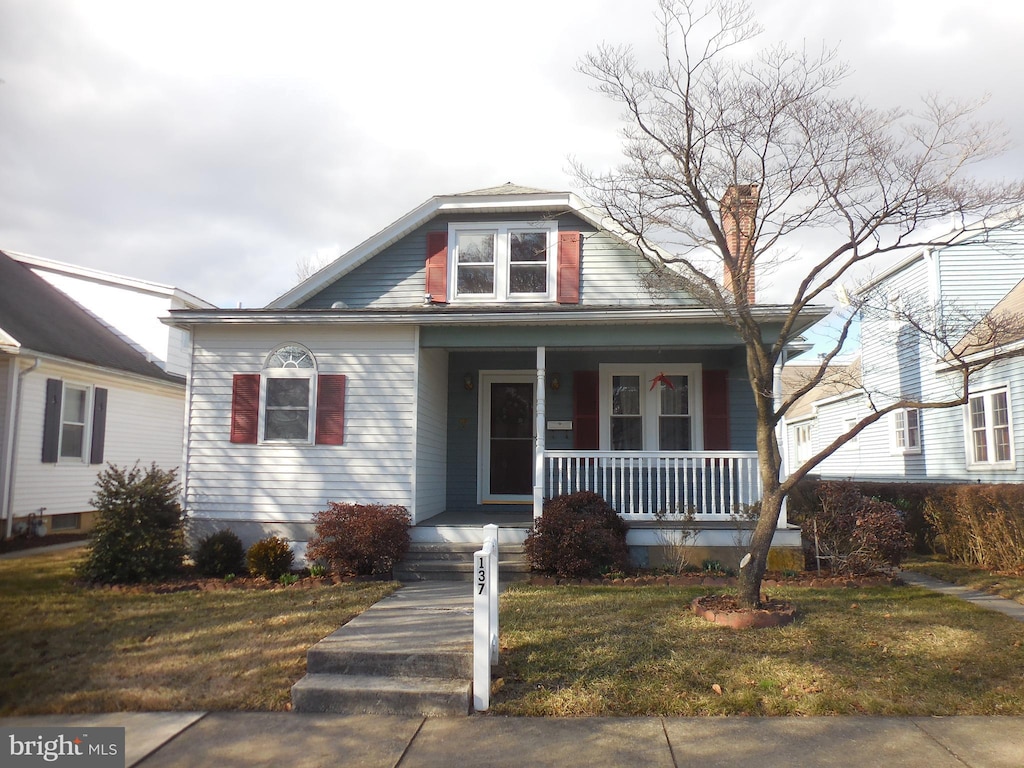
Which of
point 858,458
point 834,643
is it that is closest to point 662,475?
point 834,643

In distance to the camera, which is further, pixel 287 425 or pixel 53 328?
pixel 53 328

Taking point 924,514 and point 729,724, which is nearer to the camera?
point 729,724

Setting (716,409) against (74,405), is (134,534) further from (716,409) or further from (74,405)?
(716,409)

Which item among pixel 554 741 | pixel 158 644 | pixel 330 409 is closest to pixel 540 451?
pixel 330 409

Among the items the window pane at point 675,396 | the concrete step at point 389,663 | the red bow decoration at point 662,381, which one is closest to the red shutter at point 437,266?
the red bow decoration at point 662,381

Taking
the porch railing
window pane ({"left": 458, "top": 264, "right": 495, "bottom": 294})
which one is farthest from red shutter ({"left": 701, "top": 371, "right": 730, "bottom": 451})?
window pane ({"left": 458, "top": 264, "right": 495, "bottom": 294})

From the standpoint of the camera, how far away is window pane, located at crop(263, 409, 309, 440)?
1016 cm

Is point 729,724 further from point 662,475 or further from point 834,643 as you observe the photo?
point 662,475

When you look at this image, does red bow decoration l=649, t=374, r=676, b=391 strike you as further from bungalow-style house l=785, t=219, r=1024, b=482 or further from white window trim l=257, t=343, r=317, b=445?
white window trim l=257, t=343, r=317, b=445

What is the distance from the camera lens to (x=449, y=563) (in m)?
9.30

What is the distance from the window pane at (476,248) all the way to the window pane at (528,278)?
1.53 ft

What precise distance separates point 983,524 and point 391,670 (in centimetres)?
870

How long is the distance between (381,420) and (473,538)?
6.72 feet

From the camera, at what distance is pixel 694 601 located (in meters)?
7.04
